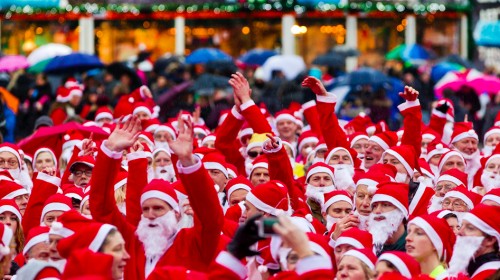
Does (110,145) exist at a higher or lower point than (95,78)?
higher

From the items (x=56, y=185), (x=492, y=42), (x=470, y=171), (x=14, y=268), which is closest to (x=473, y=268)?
(x=14, y=268)

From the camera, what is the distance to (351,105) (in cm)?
2698

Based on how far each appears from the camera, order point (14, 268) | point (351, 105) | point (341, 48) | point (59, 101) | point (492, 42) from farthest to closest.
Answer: point (341, 48) → point (492, 42) → point (351, 105) → point (59, 101) → point (14, 268)

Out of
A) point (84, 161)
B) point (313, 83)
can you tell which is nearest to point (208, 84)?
point (313, 83)

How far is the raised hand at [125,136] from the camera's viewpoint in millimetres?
11344

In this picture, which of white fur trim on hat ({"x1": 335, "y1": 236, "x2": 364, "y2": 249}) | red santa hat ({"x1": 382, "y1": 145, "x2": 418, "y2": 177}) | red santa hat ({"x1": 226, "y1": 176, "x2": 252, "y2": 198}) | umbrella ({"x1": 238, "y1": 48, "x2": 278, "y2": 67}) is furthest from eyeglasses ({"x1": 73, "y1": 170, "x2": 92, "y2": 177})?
umbrella ({"x1": 238, "y1": 48, "x2": 278, "y2": 67})

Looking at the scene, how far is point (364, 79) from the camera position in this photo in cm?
2870

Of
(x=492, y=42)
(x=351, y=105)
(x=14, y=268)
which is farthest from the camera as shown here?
(x=492, y=42)

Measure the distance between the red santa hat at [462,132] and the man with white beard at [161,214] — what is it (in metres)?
6.65

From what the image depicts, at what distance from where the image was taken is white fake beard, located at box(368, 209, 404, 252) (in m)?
12.0

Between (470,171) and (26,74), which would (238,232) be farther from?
(26,74)

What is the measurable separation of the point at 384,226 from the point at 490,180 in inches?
153

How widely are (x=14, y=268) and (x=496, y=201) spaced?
3779mm

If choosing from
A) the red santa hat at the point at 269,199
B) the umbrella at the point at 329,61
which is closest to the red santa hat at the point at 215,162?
the red santa hat at the point at 269,199
